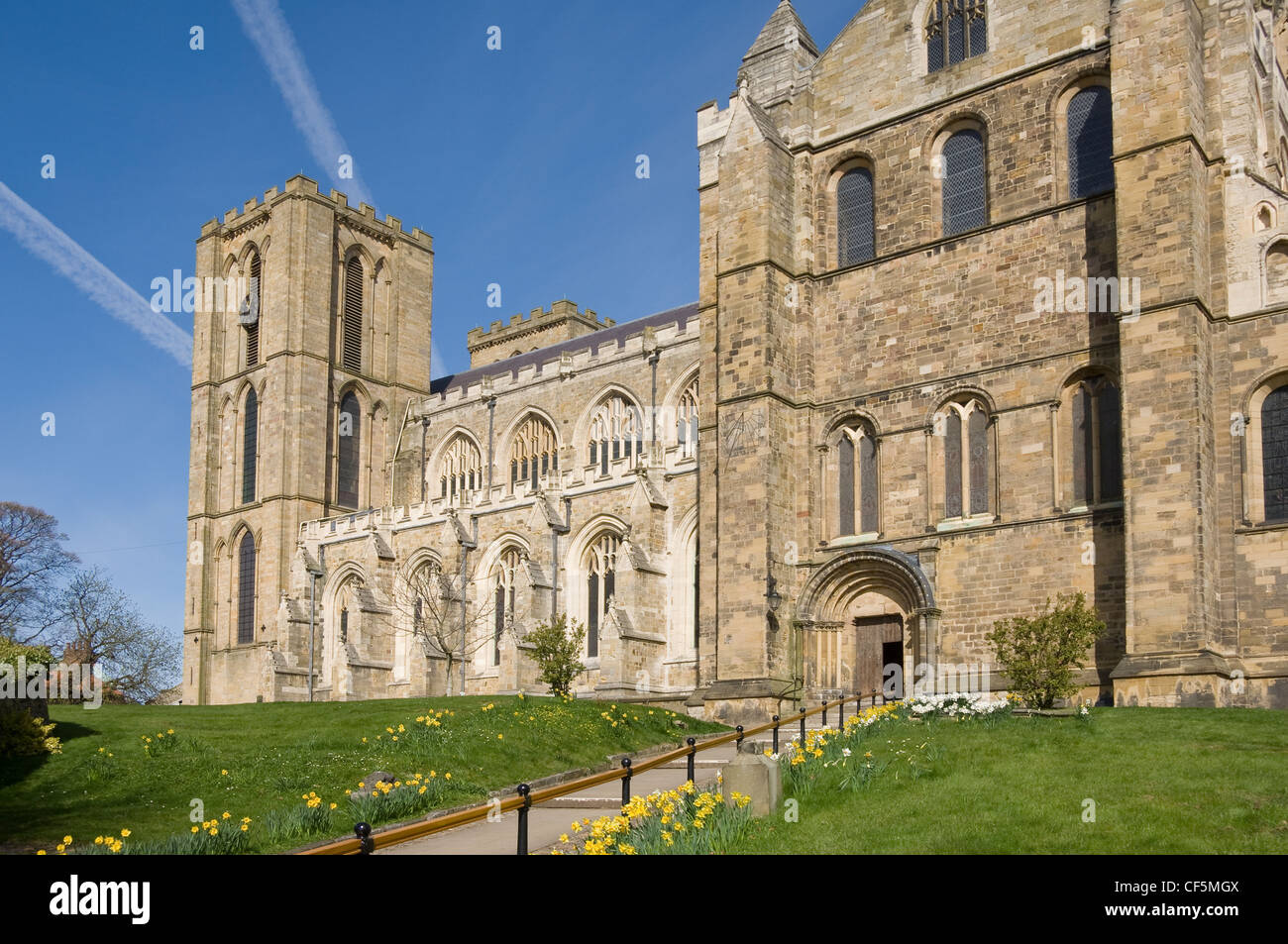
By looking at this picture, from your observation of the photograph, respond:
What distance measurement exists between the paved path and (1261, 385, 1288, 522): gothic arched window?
36.2 ft

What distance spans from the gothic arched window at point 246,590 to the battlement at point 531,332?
1532cm

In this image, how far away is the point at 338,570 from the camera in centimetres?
4541

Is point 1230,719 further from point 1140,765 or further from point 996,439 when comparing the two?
point 996,439

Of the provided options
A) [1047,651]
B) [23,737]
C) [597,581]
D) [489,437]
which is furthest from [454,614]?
[23,737]

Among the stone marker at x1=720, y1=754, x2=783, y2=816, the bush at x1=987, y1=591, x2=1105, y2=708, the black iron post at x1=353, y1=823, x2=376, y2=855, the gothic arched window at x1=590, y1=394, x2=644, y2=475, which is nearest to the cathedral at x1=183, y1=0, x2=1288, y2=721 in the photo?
the gothic arched window at x1=590, y1=394, x2=644, y2=475

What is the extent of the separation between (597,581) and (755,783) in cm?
2481

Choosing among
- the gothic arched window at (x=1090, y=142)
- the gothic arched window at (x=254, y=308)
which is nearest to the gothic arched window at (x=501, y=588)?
the gothic arched window at (x=254, y=308)

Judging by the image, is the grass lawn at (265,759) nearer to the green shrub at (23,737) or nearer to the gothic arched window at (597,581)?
the green shrub at (23,737)

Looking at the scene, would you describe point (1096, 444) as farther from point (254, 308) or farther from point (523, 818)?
point (254, 308)

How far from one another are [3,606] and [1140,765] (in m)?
46.3

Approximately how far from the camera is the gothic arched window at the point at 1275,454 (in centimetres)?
2267

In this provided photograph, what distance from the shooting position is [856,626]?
91.7 ft

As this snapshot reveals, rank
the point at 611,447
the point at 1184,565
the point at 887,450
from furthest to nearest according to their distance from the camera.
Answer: the point at 611,447, the point at 887,450, the point at 1184,565
